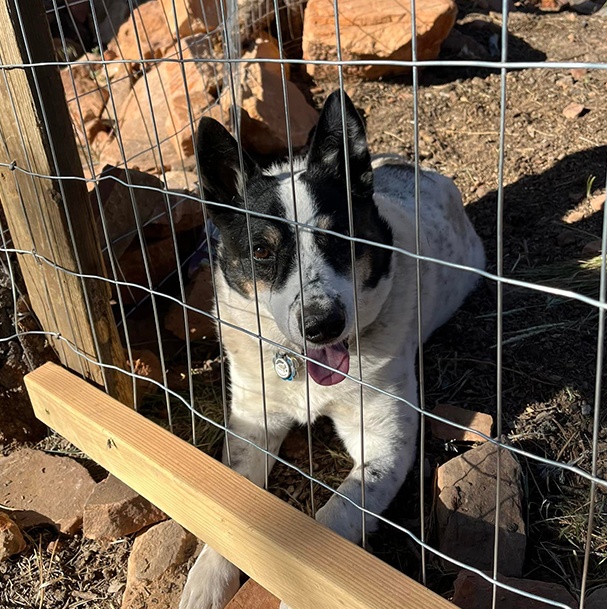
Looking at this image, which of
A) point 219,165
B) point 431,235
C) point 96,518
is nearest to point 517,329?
point 431,235

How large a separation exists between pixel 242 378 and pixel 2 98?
1.39m

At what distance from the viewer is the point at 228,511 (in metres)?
2.00

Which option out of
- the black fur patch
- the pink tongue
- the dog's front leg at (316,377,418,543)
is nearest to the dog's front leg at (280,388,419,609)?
the dog's front leg at (316,377,418,543)

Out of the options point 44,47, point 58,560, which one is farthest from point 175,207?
point 58,560

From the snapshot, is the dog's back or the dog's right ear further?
the dog's back

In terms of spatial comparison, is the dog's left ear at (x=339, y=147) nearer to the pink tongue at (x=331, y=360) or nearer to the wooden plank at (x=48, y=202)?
the pink tongue at (x=331, y=360)

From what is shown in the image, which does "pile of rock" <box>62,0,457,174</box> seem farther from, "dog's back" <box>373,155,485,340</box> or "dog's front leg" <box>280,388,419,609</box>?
"dog's front leg" <box>280,388,419,609</box>

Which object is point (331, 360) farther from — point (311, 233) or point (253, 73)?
point (253, 73)

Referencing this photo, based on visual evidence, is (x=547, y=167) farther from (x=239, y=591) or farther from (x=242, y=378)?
(x=239, y=591)

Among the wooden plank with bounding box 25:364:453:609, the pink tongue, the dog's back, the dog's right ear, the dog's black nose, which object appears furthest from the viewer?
the dog's back

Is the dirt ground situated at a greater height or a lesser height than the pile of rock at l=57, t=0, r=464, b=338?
lesser

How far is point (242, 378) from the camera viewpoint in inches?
107

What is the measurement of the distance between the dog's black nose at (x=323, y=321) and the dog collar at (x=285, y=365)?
0.34 meters

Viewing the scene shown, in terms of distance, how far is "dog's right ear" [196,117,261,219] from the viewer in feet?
7.03
